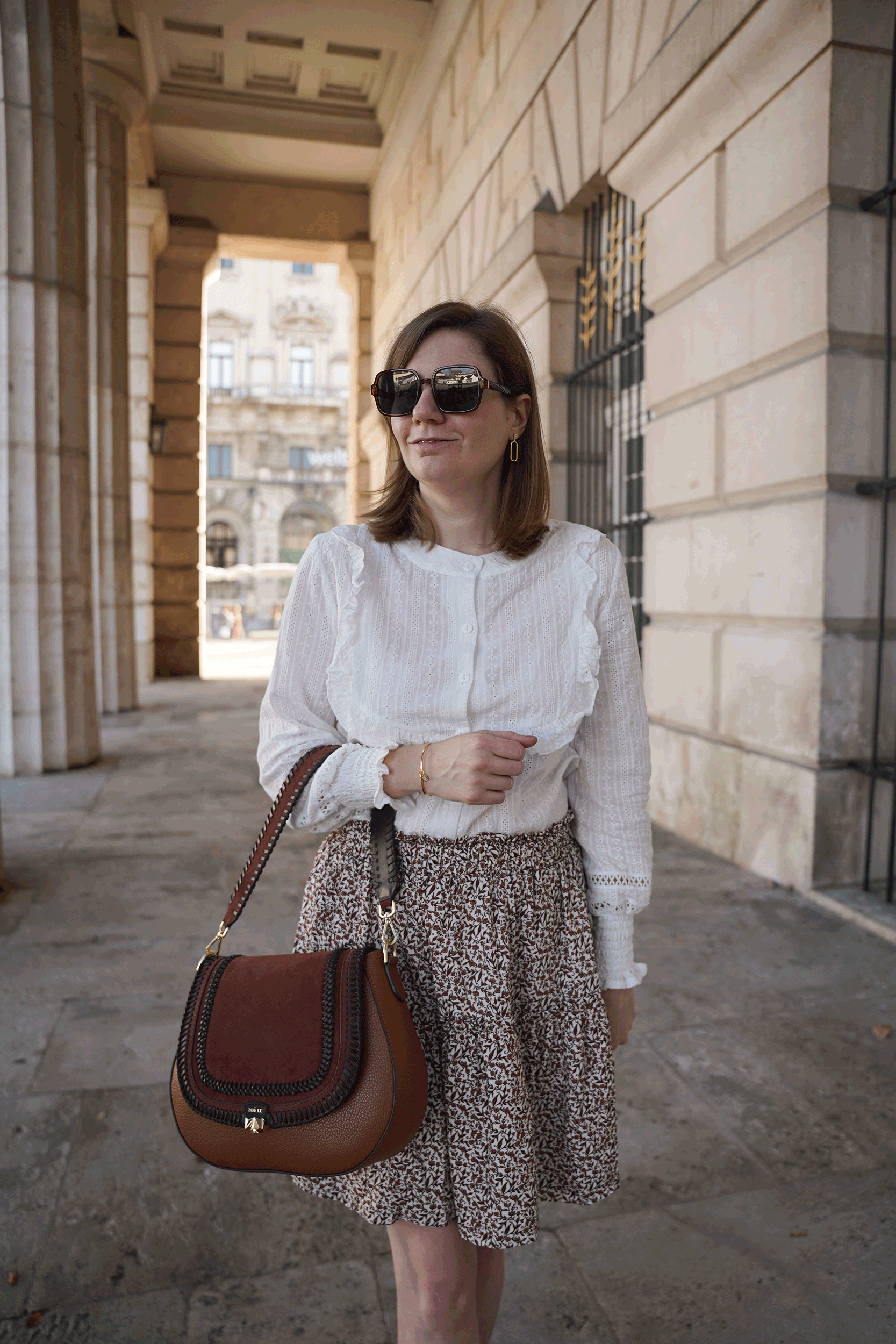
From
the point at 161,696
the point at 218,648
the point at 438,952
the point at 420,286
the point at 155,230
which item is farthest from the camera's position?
the point at 218,648

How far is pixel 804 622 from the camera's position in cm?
427

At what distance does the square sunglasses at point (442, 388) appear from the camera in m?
1.49

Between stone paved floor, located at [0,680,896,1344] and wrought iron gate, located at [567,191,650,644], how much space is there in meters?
3.26

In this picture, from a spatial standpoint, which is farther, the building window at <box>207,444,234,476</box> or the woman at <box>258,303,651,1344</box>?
the building window at <box>207,444,234,476</box>

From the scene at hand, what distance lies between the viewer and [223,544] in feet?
162

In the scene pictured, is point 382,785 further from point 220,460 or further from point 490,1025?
point 220,460

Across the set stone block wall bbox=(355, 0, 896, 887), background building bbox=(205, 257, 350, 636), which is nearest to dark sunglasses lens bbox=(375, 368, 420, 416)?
stone block wall bbox=(355, 0, 896, 887)

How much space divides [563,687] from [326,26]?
41.3 ft

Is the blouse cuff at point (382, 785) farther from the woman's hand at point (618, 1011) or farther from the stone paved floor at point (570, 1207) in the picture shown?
the stone paved floor at point (570, 1207)

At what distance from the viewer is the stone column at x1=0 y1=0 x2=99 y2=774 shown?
6824mm

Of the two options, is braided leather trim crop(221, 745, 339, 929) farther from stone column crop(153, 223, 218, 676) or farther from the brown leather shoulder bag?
stone column crop(153, 223, 218, 676)

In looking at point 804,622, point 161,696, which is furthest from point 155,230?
point 804,622

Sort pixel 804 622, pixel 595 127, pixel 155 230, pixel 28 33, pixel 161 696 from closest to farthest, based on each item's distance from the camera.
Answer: pixel 804 622 < pixel 595 127 < pixel 28 33 < pixel 161 696 < pixel 155 230

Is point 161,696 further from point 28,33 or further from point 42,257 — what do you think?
point 28,33
